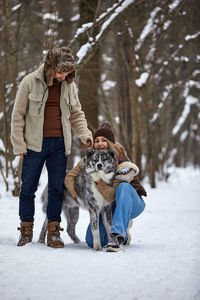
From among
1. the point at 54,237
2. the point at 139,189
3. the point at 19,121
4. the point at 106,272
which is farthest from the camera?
the point at 139,189

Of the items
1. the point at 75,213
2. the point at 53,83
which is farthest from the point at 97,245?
the point at 53,83

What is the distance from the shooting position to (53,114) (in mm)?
3967

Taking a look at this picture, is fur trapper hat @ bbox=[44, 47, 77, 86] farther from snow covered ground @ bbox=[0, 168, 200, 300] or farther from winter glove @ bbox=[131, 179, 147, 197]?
snow covered ground @ bbox=[0, 168, 200, 300]

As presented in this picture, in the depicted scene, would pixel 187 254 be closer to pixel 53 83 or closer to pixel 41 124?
pixel 41 124

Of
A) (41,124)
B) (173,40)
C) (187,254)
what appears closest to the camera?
(187,254)

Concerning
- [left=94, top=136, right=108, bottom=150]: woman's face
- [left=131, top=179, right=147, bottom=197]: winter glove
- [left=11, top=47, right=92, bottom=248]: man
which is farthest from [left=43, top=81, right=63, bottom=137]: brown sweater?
[left=131, top=179, right=147, bottom=197]: winter glove

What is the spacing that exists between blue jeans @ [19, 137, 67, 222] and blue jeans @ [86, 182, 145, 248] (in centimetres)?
59

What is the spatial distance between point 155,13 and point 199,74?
3.25 m

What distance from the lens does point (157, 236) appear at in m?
4.85

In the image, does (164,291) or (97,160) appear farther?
(97,160)

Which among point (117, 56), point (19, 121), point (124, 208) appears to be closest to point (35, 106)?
point (19, 121)

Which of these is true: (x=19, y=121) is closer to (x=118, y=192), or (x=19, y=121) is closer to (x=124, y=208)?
(x=118, y=192)

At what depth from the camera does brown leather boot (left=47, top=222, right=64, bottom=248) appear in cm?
389

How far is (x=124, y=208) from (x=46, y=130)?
118 cm
